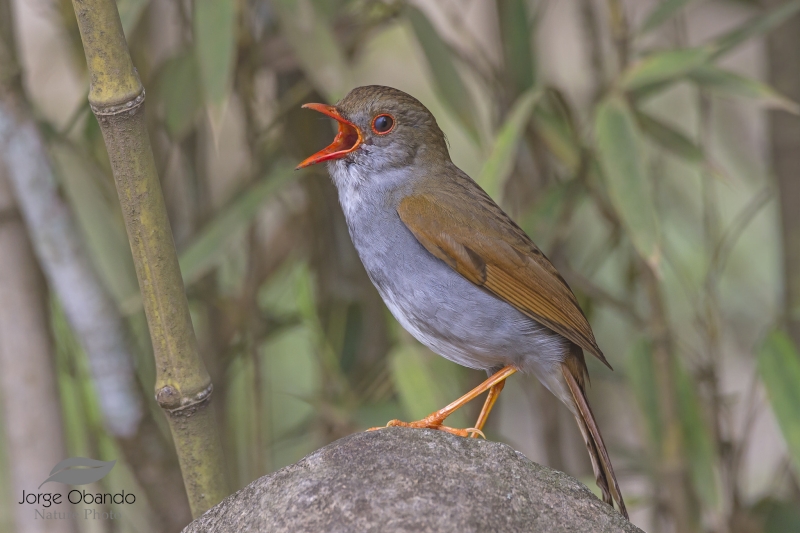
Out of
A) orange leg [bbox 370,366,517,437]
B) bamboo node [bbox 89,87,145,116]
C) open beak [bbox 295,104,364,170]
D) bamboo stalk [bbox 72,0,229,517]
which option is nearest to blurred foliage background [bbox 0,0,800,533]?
open beak [bbox 295,104,364,170]

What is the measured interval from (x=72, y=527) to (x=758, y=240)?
3.77 meters

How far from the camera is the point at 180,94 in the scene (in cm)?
329

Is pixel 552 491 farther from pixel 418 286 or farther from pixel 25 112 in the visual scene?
pixel 25 112

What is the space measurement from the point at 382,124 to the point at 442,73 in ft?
1.96

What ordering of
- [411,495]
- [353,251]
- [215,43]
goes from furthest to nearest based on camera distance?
[353,251] < [215,43] < [411,495]

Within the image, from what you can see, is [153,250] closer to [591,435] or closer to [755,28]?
[591,435]

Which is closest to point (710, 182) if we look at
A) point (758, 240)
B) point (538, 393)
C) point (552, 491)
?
point (758, 240)

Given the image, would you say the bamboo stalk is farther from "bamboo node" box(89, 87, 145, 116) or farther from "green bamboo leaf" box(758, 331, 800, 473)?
"green bamboo leaf" box(758, 331, 800, 473)

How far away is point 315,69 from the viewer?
291 centimetres

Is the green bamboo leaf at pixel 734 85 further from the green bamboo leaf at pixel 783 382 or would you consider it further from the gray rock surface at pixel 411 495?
the gray rock surface at pixel 411 495

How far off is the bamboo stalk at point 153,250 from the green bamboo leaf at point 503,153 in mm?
1219

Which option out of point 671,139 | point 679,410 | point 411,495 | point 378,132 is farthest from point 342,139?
point 679,410

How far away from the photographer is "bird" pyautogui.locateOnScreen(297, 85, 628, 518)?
245 cm

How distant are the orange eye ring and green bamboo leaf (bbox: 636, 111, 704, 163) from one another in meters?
1.09
